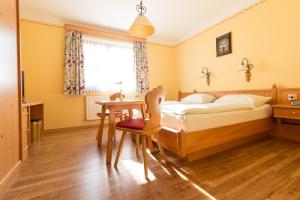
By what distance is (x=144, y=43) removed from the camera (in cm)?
434

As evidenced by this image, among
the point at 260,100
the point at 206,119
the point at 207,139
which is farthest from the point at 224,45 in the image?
the point at 207,139

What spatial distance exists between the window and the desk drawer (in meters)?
2.89

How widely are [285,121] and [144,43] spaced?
352 centimetres

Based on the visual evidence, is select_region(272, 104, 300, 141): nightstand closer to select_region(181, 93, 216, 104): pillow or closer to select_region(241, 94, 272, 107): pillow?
select_region(241, 94, 272, 107): pillow

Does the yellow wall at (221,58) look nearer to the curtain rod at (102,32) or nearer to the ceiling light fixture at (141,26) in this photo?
the curtain rod at (102,32)

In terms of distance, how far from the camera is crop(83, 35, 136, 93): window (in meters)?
3.65

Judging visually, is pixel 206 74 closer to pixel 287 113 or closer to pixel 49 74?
pixel 287 113

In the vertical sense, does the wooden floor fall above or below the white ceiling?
below

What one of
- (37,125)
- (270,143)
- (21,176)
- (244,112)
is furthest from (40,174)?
(270,143)

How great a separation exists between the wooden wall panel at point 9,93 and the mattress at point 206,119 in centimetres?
149

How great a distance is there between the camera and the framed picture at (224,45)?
3.26 meters

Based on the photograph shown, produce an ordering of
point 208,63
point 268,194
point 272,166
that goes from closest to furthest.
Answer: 1. point 268,194
2. point 272,166
3. point 208,63

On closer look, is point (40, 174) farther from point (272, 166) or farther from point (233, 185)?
point (272, 166)

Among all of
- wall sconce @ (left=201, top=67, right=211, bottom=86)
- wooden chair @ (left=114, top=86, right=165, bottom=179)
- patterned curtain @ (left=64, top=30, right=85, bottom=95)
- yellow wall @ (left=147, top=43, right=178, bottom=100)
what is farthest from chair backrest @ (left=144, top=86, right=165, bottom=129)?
yellow wall @ (left=147, top=43, right=178, bottom=100)
